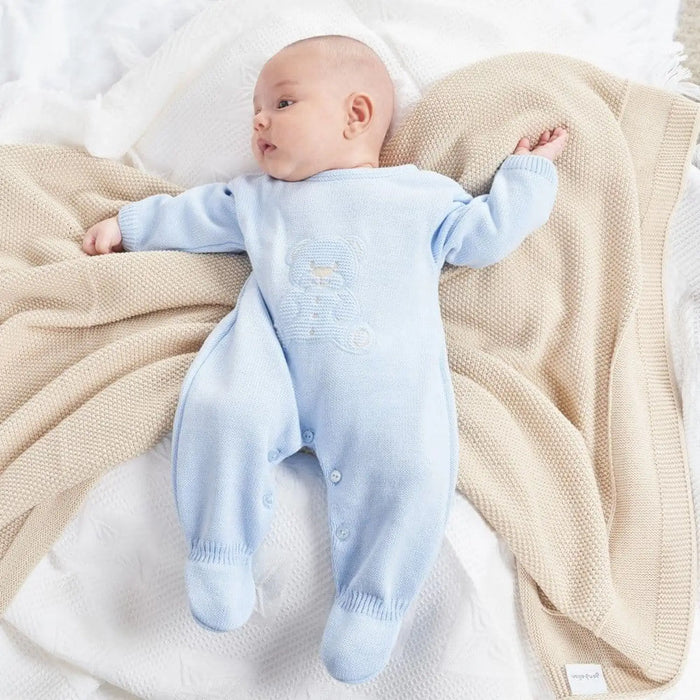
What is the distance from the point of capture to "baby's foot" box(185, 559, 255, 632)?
3.57ft

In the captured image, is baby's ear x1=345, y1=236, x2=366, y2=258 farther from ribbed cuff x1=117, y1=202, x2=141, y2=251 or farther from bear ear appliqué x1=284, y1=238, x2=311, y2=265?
ribbed cuff x1=117, y1=202, x2=141, y2=251

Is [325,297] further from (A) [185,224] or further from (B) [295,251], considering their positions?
(A) [185,224]

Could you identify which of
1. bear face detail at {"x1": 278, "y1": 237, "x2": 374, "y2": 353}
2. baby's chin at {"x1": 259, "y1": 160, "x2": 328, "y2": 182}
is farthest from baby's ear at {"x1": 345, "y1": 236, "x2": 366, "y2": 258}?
baby's chin at {"x1": 259, "y1": 160, "x2": 328, "y2": 182}

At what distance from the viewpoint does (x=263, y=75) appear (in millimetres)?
1303

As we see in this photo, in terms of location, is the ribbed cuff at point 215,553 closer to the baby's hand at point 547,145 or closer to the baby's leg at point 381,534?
the baby's leg at point 381,534

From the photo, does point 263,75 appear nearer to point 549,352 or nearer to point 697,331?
point 549,352

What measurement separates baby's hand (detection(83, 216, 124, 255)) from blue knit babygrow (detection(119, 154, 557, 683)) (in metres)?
0.07

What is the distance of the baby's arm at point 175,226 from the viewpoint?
4.30 feet

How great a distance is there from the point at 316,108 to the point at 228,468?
501 mm

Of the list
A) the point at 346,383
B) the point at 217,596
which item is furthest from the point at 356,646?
the point at 346,383

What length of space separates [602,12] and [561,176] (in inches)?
14.9

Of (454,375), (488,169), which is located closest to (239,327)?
(454,375)

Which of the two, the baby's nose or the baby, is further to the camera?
the baby's nose

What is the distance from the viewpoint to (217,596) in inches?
42.9
